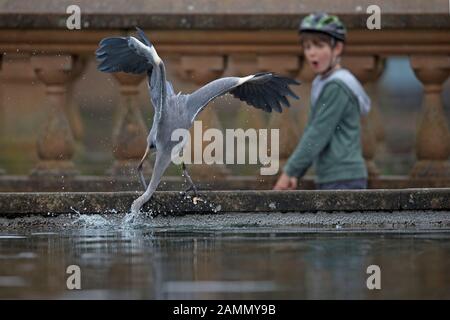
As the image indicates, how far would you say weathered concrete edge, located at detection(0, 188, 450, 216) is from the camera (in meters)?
9.40

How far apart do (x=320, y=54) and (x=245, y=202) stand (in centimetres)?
234

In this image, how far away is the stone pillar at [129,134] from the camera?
1208 centimetres

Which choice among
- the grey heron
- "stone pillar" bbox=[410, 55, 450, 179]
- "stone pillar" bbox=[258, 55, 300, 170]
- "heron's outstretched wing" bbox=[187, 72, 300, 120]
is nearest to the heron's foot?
the grey heron

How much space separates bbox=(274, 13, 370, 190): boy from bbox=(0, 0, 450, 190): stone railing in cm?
43

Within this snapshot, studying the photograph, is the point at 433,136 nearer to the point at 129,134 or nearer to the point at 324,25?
the point at 324,25

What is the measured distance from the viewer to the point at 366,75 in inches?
482

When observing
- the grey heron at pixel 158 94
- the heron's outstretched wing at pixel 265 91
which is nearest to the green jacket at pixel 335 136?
the heron's outstretched wing at pixel 265 91

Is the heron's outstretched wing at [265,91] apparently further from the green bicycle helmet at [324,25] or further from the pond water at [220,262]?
the pond water at [220,262]

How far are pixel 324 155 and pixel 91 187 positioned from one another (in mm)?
1591

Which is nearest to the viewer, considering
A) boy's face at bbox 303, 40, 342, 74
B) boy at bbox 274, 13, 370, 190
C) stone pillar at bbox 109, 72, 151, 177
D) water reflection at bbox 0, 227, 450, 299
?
water reflection at bbox 0, 227, 450, 299

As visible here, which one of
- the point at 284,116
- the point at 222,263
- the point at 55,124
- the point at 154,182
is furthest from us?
the point at 284,116

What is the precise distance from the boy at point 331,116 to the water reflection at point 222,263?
1977 millimetres

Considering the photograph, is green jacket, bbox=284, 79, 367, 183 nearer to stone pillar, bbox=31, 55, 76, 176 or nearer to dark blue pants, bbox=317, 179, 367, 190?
dark blue pants, bbox=317, 179, 367, 190

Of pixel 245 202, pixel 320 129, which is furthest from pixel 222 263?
Result: pixel 320 129
